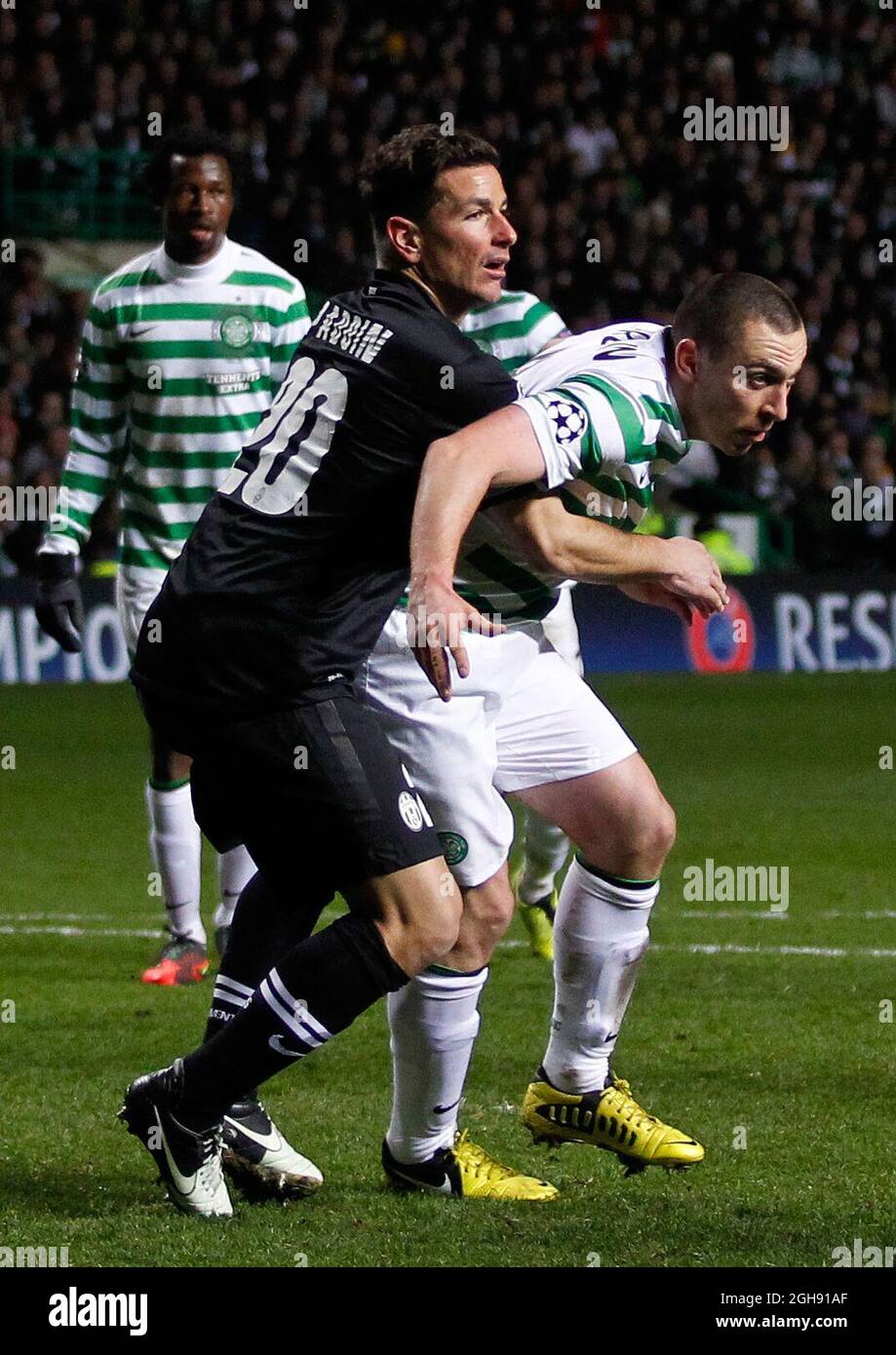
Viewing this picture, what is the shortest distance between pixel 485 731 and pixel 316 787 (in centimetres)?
60

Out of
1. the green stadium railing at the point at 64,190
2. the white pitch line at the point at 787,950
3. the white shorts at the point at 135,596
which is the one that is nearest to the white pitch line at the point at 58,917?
the white shorts at the point at 135,596

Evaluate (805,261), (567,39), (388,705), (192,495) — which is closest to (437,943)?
(388,705)

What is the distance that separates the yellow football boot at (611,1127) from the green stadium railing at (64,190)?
15.5 metres

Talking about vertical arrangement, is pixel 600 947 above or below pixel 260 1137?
above

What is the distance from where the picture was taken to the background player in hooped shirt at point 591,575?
3.60 metres

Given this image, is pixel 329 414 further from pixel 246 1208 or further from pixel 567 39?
pixel 567 39

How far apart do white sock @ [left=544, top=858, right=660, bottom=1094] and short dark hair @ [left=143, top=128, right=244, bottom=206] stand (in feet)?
9.45

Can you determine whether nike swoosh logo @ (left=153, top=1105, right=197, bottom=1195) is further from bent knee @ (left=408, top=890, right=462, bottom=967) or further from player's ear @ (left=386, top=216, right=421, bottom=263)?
player's ear @ (left=386, top=216, right=421, bottom=263)

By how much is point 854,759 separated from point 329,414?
8043 millimetres

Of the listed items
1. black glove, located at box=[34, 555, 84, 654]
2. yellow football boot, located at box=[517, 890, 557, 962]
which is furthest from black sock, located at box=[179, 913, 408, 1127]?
yellow football boot, located at box=[517, 890, 557, 962]

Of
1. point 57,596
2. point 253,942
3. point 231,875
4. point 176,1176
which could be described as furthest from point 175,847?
point 176,1176

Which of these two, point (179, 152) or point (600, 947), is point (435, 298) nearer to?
point (600, 947)

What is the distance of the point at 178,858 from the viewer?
6.52m

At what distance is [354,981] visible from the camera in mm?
3779
